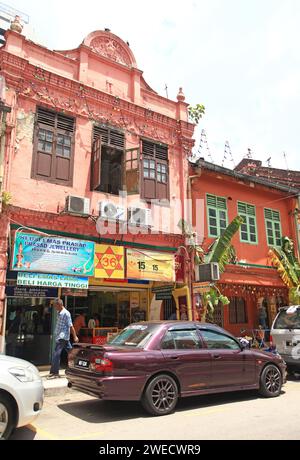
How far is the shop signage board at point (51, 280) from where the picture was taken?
10.2 meters

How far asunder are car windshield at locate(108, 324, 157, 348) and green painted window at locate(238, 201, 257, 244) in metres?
9.70

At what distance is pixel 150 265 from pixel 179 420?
22.5 ft

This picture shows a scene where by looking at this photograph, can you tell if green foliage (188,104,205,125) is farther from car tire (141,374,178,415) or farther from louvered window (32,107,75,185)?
car tire (141,374,178,415)

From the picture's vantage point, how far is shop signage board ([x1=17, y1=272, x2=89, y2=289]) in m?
10.2

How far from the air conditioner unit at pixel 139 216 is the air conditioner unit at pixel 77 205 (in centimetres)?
163

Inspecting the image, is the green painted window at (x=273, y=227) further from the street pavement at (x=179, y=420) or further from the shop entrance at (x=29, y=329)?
the shop entrance at (x=29, y=329)

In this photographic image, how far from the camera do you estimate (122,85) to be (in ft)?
45.3

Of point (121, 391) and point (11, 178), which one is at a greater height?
point (11, 178)

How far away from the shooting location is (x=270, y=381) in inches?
319

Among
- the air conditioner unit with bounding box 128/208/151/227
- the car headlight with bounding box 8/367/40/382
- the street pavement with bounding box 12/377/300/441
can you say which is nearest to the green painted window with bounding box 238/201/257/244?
the air conditioner unit with bounding box 128/208/151/227

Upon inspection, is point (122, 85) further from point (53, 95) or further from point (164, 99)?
point (53, 95)

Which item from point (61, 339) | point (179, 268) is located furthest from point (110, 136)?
point (61, 339)

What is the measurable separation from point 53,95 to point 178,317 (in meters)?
8.44
